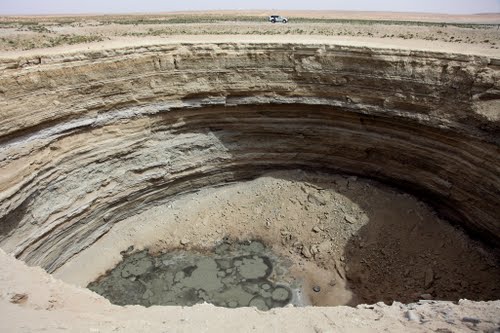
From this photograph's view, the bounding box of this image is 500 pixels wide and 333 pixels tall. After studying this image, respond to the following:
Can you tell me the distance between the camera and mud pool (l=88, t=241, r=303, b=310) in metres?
10.9

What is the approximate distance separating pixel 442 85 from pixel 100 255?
11904mm

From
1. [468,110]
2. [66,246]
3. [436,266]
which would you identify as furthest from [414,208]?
[66,246]

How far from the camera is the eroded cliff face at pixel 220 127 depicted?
1019cm

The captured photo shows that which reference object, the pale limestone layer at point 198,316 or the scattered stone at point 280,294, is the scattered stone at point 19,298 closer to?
the pale limestone layer at point 198,316

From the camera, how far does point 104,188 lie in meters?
11.9

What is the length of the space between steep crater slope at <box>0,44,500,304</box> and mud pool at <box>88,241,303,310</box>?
190 cm

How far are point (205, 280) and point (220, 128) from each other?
5.30 m

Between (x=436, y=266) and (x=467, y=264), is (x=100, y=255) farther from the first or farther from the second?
(x=467, y=264)

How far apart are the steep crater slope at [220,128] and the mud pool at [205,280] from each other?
1895 mm

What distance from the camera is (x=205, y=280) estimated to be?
1152cm

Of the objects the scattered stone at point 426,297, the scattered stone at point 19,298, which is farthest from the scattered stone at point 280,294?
the scattered stone at point 19,298

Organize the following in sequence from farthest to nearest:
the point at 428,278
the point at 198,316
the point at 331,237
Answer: the point at 331,237 < the point at 428,278 < the point at 198,316

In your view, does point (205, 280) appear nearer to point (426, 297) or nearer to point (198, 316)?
point (198, 316)

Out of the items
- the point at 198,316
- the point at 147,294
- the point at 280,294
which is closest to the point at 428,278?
the point at 280,294
